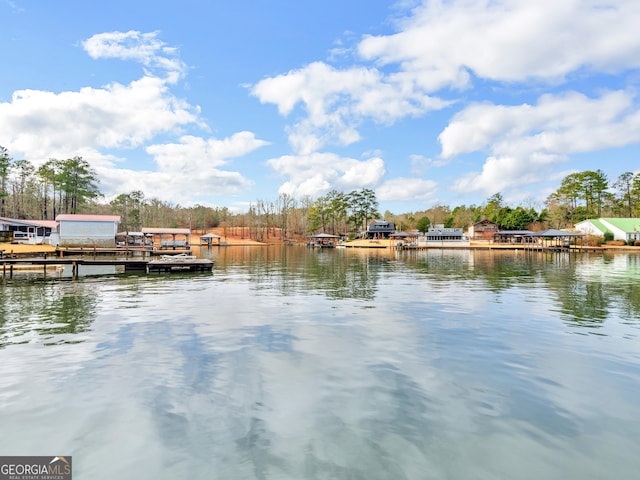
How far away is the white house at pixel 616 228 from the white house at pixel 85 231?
8753cm

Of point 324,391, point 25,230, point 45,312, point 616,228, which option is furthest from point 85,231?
point 616,228

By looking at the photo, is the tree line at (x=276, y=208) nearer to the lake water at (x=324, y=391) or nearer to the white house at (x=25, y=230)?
the white house at (x=25, y=230)

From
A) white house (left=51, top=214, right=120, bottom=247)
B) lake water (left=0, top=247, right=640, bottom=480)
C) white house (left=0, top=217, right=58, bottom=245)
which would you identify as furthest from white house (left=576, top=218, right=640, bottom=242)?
white house (left=0, top=217, right=58, bottom=245)

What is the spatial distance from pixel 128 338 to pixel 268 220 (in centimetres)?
9968

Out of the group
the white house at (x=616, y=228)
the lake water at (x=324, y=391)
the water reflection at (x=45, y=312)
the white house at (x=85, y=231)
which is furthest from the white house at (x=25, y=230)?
the white house at (x=616, y=228)

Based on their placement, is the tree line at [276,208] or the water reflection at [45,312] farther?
the tree line at [276,208]

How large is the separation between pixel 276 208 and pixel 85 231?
66065mm

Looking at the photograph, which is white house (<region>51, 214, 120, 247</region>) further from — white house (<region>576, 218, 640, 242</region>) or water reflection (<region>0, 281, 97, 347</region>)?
white house (<region>576, 218, 640, 242</region>)

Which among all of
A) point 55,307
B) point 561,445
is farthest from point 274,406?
→ point 55,307

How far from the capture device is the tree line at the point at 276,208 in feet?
227

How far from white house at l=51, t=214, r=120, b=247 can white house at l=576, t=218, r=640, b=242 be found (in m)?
87.5

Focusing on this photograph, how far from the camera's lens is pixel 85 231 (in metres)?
51.8

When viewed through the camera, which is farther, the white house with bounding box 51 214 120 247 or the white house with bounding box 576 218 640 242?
the white house with bounding box 576 218 640 242

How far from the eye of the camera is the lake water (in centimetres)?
562
